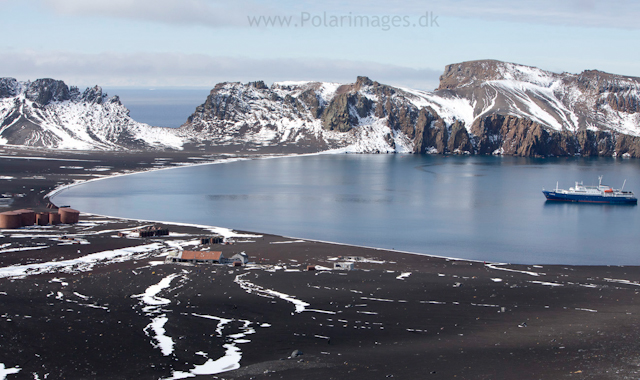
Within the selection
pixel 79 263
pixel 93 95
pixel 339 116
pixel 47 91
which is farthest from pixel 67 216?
pixel 47 91

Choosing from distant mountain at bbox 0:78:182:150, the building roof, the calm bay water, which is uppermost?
distant mountain at bbox 0:78:182:150

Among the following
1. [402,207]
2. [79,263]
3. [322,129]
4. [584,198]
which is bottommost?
[402,207]

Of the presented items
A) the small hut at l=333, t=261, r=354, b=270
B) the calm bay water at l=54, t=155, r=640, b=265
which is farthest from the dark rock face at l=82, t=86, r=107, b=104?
the small hut at l=333, t=261, r=354, b=270

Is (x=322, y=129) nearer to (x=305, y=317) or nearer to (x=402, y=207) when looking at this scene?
(x=402, y=207)

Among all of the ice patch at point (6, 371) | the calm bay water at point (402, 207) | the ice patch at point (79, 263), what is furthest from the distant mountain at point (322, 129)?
the ice patch at point (6, 371)

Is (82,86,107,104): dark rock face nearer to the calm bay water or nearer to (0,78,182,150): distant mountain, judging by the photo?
(0,78,182,150): distant mountain

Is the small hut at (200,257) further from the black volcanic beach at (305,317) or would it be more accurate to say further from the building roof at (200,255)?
the black volcanic beach at (305,317)

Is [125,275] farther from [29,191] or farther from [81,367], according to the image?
[29,191]
